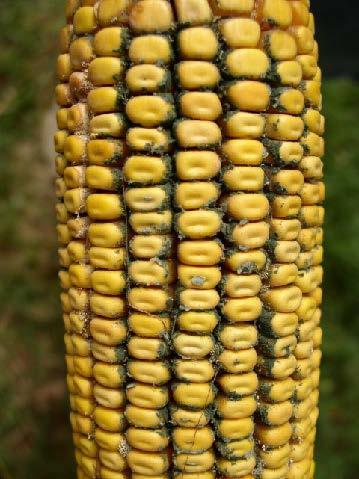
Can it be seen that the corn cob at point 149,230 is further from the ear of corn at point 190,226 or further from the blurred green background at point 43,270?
the blurred green background at point 43,270

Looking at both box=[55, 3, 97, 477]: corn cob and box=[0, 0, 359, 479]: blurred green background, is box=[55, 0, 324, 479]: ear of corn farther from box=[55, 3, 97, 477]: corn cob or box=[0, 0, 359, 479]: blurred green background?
box=[0, 0, 359, 479]: blurred green background

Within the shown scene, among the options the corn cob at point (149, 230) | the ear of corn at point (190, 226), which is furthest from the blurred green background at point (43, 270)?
the corn cob at point (149, 230)

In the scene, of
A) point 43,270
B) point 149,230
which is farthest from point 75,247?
point 43,270

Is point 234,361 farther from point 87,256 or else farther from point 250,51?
point 250,51

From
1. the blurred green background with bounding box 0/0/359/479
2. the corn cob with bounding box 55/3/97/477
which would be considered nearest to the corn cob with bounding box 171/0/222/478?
the corn cob with bounding box 55/3/97/477

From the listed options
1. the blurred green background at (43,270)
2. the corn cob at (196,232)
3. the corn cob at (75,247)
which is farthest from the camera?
the blurred green background at (43,270)

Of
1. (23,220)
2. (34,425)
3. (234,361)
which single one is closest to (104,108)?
(234,361)
